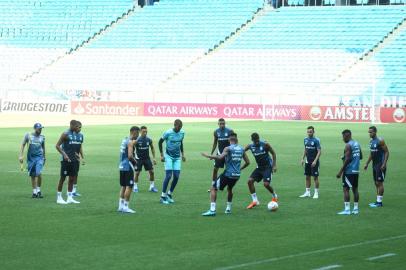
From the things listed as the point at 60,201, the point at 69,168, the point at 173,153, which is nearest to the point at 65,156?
the point at 69,168

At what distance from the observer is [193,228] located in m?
18.9

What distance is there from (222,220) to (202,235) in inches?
87.1

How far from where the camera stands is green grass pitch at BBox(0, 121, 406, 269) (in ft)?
50.2

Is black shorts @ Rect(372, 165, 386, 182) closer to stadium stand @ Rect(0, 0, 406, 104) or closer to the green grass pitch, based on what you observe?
the green grass pitch

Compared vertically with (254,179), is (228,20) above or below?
above

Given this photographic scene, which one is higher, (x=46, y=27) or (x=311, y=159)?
(x=46, y=27)

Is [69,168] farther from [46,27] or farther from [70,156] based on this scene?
[46,27]

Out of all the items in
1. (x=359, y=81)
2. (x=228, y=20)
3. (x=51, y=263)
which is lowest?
(x=51, y=263)

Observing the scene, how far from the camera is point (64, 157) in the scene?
2288 cm

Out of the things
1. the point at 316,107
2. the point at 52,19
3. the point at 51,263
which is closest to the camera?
the point at 51,263

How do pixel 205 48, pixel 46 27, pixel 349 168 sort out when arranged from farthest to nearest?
pixel 46 27 < pixel 205 48 < pixel 349 168

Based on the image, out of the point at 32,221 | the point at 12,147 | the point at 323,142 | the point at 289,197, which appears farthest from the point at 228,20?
the point at 32,221

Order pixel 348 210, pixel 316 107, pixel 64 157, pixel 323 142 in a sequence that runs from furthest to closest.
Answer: pixel 316 107, pixel 323 142, pixel 64 157, pixel 348 210

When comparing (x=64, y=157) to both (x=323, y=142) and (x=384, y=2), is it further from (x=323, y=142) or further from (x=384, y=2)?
(x=384, y=2)
